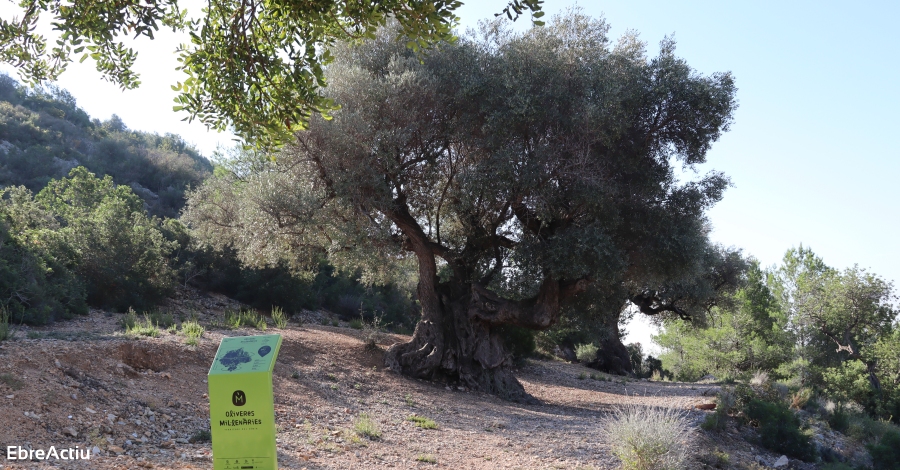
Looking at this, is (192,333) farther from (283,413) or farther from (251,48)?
(251,48)

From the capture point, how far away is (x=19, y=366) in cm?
709

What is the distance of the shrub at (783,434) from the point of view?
9.81 meters

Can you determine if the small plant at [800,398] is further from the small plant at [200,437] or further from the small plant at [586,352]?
the small plant at [586,352]

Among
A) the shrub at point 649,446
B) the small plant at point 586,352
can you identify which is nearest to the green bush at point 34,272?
the shrub at point 649,446

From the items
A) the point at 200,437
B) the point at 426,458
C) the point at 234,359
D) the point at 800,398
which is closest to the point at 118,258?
the point at 200,437

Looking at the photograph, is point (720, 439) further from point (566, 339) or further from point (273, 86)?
point (566, 339)

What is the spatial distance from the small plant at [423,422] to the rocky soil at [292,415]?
0.13 m

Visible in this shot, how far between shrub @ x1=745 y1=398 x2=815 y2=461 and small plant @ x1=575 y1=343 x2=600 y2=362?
58.2ft

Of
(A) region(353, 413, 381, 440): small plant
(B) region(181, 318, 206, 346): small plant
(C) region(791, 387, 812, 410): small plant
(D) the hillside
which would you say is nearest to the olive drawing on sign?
(A) region(353, 413, 381, 440): small plant

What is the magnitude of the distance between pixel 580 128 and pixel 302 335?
24.9ft

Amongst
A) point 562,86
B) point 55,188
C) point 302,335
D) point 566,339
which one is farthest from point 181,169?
point 562,86

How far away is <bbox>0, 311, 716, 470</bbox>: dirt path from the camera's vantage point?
6.20m

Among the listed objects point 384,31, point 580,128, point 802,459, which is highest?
point 384,31

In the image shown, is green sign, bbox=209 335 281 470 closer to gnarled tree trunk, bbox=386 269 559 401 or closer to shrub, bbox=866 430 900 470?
gnarled tree trunk, bbox=386 269 559 401
